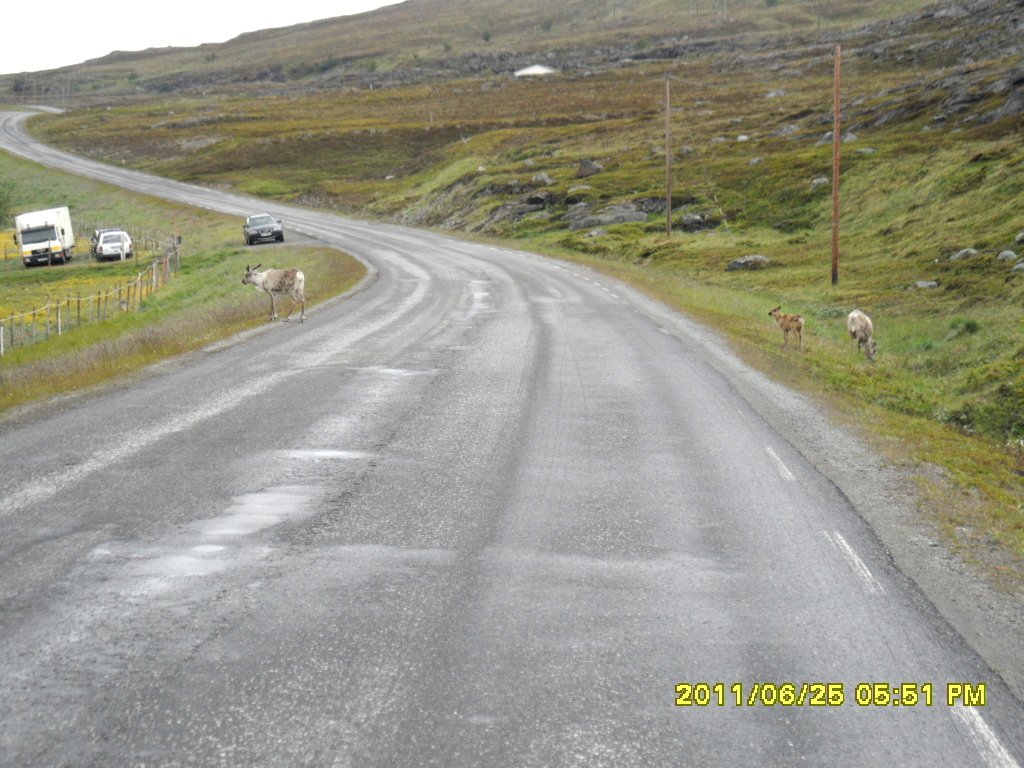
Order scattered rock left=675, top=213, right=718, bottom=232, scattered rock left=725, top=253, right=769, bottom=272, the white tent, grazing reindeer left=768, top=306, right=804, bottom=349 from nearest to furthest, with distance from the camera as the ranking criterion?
grazing reindeer left=768, top=306, right=804, bottom=349 < scattered rock left=725, top=253, right=769, bottom=272 < scattered rock left=675, top=213, right=718, bottom=232 < the white tent

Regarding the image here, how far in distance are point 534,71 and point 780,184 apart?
450ft

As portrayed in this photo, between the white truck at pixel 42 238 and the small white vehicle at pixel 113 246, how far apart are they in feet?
7.22

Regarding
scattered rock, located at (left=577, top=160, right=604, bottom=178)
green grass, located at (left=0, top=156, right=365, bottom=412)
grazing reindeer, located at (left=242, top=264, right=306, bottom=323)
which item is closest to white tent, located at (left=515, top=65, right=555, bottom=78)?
green grass, located at (left=0, top=156, right=365, bottom=412)

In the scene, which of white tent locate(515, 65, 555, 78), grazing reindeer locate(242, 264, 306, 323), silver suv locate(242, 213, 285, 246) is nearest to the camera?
grazing reindeer locate(242, 264, 306, 323)

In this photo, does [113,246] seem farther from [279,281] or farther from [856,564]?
[856,564]

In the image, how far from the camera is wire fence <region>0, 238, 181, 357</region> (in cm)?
2947

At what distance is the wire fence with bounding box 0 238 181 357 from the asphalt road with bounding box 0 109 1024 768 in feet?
59.9

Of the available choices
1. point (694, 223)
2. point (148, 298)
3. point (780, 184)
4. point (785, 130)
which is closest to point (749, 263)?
point (694, 223)

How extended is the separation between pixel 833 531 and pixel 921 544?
77 cm

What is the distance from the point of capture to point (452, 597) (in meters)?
6.84

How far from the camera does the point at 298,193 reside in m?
90.3

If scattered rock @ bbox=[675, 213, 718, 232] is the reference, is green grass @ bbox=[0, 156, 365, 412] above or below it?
below
